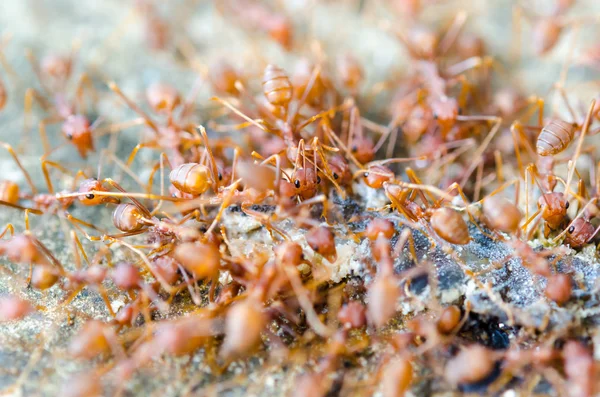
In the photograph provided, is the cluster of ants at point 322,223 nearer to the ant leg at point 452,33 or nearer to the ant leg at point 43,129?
the ant leg at point 43,129

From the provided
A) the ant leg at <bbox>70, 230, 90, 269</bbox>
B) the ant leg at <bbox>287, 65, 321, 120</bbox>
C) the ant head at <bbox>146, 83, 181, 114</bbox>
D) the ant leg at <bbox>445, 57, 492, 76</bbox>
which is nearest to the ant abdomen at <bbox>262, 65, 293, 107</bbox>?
the ant leg at <bbox>287, 65, 321, 120</bbox>

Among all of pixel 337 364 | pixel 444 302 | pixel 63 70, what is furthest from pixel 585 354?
pixel 63 70

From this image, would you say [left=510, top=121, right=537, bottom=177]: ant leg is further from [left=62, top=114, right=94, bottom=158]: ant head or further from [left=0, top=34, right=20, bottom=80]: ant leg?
[left=0, top=34, right=20, bottom=80]: ant leg

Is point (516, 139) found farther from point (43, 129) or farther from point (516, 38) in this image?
point (43, 129)

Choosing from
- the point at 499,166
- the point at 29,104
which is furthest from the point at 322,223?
the point at 29,104

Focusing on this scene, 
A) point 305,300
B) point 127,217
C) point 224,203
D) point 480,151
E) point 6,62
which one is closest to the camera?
point 305,300

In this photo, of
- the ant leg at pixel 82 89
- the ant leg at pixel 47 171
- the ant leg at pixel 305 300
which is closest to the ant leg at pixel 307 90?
the ant leg at pixel 305 300

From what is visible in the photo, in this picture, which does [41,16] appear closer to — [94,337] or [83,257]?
[83,257]
